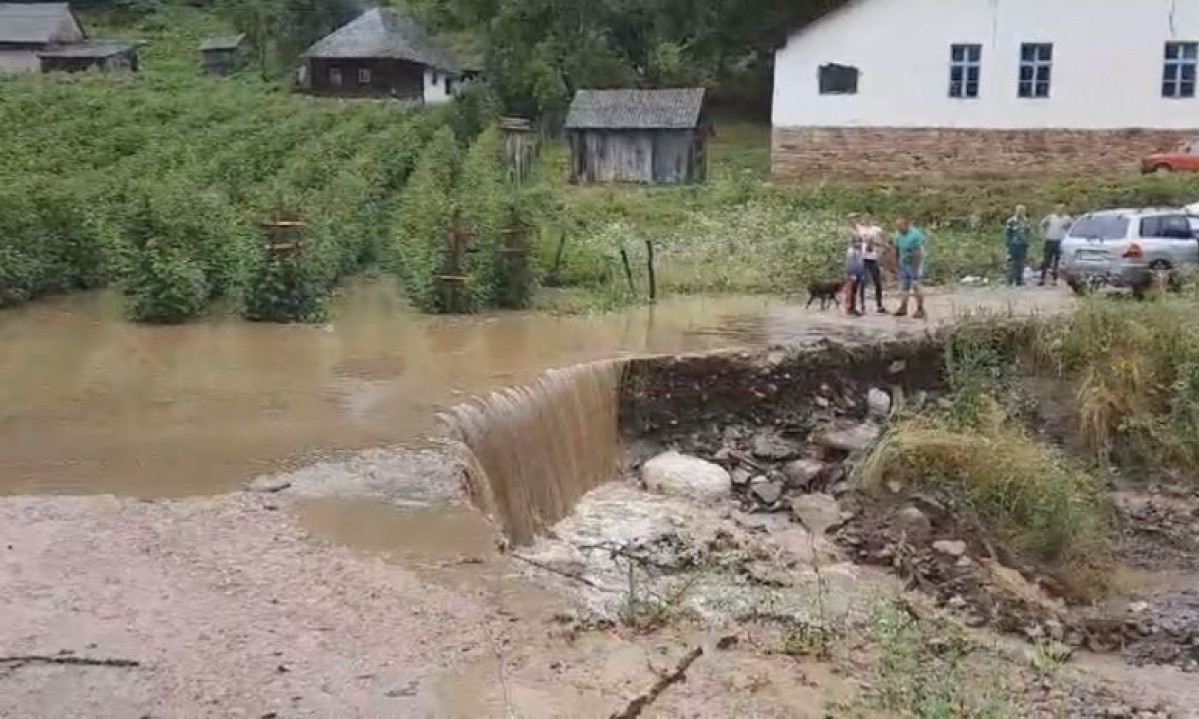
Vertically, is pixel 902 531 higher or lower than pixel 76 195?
lower

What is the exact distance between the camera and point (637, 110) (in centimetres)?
4150

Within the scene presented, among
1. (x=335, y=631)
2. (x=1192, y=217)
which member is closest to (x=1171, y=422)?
(x=1192, y=217)

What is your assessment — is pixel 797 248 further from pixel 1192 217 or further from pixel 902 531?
pixel 902 531

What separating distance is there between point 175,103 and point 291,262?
89.9 feet

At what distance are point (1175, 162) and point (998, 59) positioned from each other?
5.70m

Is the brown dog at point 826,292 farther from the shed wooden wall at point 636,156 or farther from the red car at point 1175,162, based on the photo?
the shed wooden wall at point 636,156

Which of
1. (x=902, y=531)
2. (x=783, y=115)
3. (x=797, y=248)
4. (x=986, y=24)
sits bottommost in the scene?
(x=902, y=531)

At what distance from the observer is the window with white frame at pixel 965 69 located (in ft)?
128

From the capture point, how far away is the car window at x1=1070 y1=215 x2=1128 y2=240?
25234 millimetres

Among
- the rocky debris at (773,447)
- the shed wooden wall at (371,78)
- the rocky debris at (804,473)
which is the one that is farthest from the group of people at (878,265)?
the shed wooden wall at (371,78)

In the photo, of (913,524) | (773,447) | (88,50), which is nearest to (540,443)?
(773,447)

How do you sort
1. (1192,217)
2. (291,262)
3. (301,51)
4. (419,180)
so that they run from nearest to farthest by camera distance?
(291,262)
(1192,217)
(419,180)
(301,51)

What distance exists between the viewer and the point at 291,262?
22.3 meters

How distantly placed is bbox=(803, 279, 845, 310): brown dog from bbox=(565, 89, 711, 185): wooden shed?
55.4 feet
